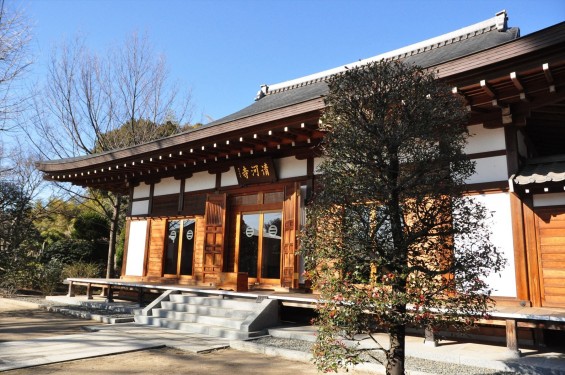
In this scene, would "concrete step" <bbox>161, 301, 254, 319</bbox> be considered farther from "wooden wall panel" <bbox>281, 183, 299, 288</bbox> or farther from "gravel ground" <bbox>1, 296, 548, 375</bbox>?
"wooden wall panel" <bbox>281, 183, 299, 288</bbox>

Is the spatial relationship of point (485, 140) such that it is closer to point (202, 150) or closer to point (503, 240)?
point (503, 240)

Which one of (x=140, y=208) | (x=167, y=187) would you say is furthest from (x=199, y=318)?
(x=140, y=208)

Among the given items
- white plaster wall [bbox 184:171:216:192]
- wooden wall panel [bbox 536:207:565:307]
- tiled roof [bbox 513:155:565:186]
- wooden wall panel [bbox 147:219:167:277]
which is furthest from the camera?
wooden wall panel [bbox 147:219:167:277]

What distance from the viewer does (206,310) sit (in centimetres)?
674

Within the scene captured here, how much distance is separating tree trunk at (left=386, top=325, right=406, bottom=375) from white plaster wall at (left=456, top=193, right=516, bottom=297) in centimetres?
291

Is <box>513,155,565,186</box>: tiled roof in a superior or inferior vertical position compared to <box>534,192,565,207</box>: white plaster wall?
superior

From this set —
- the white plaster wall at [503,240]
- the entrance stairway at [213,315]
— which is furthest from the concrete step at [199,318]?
→ the white plaster wall at [503,240]

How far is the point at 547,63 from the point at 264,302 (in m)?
Result: 4.86

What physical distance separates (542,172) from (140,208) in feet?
29.8

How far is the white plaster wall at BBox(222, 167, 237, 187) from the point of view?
8.68 meters

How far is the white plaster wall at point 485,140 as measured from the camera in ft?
18.2

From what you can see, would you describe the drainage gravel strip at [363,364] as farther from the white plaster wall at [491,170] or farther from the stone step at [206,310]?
the white plaster wall at [491,170]

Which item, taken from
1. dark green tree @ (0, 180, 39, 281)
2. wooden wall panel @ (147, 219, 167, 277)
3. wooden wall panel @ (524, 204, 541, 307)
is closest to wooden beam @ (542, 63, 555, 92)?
wooden wall panel @ (524, 204, 541, 307)

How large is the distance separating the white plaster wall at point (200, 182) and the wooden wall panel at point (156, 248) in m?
1.18
